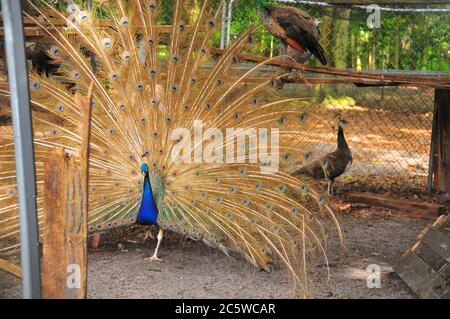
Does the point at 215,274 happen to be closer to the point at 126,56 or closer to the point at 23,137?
the point at 126,56

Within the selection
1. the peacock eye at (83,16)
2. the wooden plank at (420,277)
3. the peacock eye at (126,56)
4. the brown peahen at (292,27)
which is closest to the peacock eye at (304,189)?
the wooden plank at (420,277)

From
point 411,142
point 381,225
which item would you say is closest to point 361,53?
point 411,142

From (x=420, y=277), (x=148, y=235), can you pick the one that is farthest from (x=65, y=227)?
(x=148, y=235)

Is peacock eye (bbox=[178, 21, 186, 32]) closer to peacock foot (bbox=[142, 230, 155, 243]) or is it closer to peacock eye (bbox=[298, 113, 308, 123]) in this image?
peacock eye (bbox=[298, 113, 308, 123])

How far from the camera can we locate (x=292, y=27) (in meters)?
6.67

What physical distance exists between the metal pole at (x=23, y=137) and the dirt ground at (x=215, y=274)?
6.46ft

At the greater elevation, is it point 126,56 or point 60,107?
point 126,56

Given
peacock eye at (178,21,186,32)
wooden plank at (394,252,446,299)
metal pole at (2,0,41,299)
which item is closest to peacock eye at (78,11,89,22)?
peacock eye at (178,21,186,32)

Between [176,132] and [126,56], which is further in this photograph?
[176,132]

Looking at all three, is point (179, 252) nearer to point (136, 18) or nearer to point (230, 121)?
point (230, 121)

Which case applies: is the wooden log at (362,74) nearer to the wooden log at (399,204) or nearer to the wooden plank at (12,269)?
the wooden log at (399,204)

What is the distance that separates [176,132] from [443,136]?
141 inches

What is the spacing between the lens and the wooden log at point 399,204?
7477 mm

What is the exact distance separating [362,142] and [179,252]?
6611mm
